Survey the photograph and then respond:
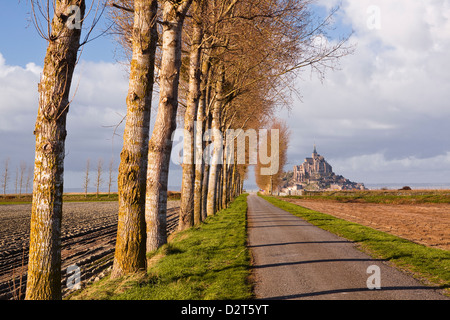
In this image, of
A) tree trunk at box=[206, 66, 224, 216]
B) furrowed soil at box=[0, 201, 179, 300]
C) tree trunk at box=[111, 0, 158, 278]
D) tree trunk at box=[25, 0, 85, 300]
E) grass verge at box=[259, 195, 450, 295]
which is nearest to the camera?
tree trunk at box=[25, 0, 85, 300]

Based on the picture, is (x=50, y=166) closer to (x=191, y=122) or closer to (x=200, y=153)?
(x=191, y=122)

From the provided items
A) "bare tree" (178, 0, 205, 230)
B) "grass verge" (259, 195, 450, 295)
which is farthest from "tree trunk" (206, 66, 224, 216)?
"grass verge" (259, 195, 450, 295)

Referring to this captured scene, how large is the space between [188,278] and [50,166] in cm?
374

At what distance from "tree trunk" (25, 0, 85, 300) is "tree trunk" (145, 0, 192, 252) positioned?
413 cm

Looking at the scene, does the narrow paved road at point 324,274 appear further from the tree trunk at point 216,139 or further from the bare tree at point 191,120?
the tree trunk at point 216,139

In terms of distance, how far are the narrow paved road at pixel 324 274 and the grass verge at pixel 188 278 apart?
1.63 feet

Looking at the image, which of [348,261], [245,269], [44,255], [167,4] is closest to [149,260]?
[245,269]

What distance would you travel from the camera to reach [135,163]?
23.1ft

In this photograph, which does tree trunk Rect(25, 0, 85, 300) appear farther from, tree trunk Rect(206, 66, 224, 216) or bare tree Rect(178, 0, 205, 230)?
tree trunk Rect(206, 66, 224, 216)

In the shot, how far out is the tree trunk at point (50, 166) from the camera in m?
4.96

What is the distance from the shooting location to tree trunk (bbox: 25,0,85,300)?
496 cm

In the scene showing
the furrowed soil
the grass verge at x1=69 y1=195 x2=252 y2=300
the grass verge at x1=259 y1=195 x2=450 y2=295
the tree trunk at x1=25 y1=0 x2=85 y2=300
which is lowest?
the furrowed soil

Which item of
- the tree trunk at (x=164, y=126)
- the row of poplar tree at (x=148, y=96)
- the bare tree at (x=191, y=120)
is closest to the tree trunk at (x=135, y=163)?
the row of poplar tree at (x=148, y=96)

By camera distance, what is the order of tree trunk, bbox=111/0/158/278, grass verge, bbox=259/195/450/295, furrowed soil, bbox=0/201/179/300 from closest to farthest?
1. tree trunk, bbox=111/0/158/278
2. grass verge, bbox=259/195/450/295
3. furrowed soil, bbox=0/201/179/300
